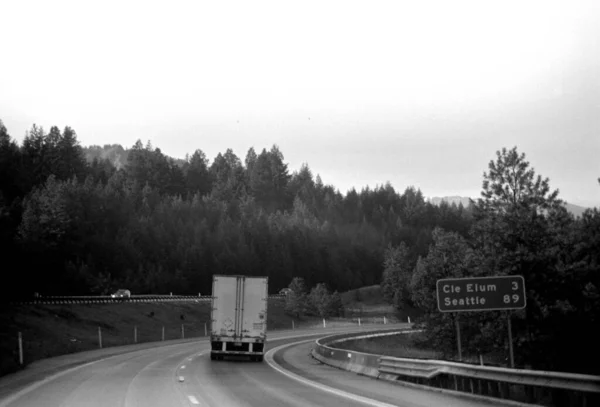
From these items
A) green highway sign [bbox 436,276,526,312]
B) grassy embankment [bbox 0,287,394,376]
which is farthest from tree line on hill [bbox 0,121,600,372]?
green highway sign [bbox 436,276,526,312]

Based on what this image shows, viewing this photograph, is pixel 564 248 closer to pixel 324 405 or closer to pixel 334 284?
pixel 324 405

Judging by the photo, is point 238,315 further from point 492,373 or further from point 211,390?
point 492,373

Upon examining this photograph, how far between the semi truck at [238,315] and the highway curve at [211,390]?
4.57 m

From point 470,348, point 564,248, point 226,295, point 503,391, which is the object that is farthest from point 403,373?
point 470,348

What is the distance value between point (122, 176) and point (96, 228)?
6722 cm

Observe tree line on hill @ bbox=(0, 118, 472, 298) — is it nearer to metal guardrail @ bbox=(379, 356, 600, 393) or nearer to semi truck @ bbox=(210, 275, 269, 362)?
semi truck @ bbox=(210, 275, 269, 362)

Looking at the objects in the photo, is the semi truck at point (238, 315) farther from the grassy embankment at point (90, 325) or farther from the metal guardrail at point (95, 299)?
the metal guardrail at point (95, 299)

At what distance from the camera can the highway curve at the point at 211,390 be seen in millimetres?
15031

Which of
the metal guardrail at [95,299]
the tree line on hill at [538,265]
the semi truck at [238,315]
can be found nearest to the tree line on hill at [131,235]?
the metal guardrail at [95,299]

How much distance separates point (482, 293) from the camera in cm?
2005

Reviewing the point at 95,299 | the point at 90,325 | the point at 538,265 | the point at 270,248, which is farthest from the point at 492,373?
the point at 270,248

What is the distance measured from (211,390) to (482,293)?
329 inches

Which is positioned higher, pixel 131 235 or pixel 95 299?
pixel 131 235

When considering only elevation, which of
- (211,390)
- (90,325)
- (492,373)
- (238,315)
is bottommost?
(211,390)
